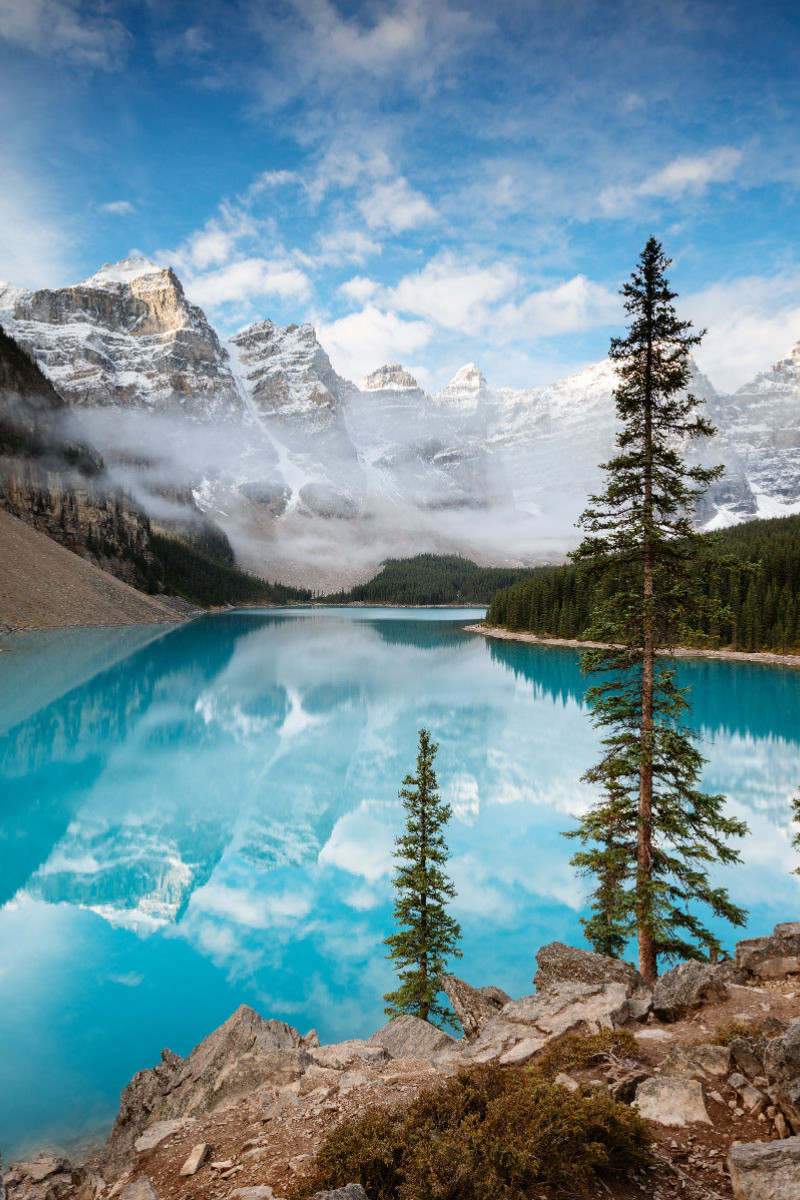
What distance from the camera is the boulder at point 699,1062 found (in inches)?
220

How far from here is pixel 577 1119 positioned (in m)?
4.29

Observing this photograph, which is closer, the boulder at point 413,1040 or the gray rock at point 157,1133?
the gray rock at point 157,1133

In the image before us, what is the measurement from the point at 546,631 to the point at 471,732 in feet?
203

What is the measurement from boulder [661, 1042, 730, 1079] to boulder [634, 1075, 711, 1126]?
191 millimetres

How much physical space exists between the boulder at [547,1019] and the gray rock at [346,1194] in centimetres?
371

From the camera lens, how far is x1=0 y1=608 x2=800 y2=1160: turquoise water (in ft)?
42.1

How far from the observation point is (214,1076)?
8.32 m

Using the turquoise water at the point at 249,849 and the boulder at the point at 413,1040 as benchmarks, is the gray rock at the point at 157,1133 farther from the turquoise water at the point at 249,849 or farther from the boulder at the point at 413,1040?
the turquoise water at the point at 249,849

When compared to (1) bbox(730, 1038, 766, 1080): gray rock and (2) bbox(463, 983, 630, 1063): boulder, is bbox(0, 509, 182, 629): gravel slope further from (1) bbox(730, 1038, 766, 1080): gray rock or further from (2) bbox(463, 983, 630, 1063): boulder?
(1) bbox(730, 1038, 766, 1080): gray rock

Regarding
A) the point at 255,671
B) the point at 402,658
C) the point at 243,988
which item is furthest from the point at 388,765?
the point at 402,658

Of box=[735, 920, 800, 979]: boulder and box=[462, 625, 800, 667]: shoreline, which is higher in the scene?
box=[735, 920, 800, 979]: boulder

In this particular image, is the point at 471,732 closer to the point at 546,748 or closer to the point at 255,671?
the point at 546,748

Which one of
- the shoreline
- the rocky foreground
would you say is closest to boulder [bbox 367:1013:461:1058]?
the rocky foreground

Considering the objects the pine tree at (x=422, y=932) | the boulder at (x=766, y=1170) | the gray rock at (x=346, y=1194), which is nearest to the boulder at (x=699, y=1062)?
the boulder at (x=766, y=1170)
